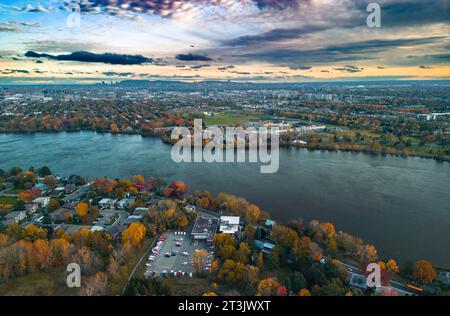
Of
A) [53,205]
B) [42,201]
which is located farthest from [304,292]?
[42,201]

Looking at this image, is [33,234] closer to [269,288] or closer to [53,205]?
[53,205]

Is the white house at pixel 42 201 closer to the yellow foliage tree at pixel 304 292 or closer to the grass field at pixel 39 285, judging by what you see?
the grass field at pixel 39 285

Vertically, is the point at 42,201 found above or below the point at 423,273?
above

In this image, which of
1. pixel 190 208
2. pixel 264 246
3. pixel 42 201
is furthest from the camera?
pixel 42 201
